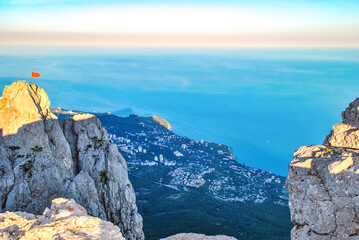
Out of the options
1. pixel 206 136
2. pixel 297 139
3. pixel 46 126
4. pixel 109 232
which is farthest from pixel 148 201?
pixel 297 139

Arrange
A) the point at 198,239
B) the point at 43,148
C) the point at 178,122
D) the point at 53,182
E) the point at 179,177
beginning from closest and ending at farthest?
the point at 53,182 → the point at 198,239 → the point at 43,148 → the point at 179,177 → the point at 178,122

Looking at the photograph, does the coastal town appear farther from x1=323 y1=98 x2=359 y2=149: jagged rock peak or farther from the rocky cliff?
x1=323 y1=98 x2=359 y2=149: jagged rock peak

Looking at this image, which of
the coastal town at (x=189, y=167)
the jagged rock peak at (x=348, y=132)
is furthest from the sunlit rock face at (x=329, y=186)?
the coastal town at (x=189, y=167)

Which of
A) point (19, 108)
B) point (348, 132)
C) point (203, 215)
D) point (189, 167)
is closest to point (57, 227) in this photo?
point (348, 132)

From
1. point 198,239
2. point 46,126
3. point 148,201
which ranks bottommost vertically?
point 148,201

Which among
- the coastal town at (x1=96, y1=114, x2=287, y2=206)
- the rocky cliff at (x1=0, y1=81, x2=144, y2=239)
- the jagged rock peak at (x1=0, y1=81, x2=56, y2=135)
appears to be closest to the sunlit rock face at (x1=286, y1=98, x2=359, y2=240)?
the rocky cliff at (x1=0, y1=81, x2=144, y2=239)

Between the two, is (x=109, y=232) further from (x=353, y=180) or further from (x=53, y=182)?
(x=353, y=180)
